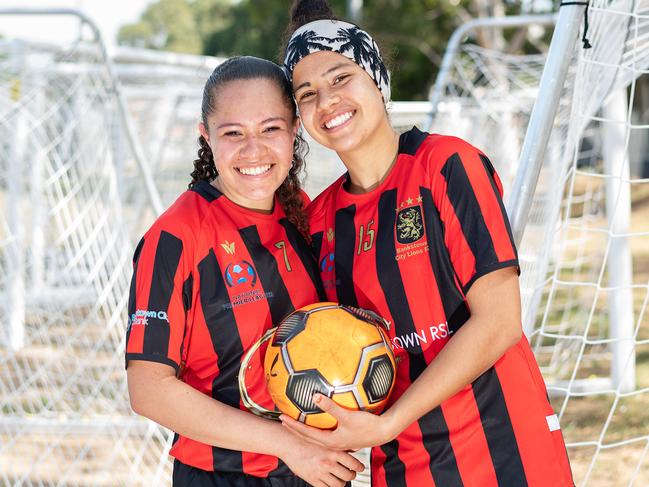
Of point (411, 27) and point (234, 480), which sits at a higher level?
point (234, 480)

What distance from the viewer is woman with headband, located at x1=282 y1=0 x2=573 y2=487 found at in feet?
6.66

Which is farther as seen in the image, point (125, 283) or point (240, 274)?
point (125, 283)

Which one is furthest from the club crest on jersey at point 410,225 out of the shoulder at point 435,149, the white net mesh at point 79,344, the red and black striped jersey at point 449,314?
the white net mesh at point 79,344

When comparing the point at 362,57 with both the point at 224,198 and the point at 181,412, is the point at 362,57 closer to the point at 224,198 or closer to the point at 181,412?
the point at 224,198

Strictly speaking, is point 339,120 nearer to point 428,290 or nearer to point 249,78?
point 249,78

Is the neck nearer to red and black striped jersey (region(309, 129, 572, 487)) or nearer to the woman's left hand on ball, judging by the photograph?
red and black striped jersey (region(309, 129, 572, 487))

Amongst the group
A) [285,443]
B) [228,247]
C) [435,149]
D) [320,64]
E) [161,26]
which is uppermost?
[320,64]

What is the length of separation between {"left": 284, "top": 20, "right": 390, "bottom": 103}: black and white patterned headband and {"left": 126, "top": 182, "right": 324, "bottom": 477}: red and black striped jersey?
50 centimetres

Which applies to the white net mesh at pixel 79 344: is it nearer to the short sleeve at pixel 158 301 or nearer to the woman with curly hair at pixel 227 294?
the woman with curly hair at pixel 227 294

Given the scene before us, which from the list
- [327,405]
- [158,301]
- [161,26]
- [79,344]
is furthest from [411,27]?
[161,26]

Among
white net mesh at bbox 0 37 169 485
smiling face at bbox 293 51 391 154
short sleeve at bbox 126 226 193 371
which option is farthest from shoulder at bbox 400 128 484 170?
white net mesh at bbox 0 37 169 485

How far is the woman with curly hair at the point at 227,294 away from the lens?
2.13 meters

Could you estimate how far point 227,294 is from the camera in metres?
2.24

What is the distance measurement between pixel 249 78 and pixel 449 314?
0.90 metres
